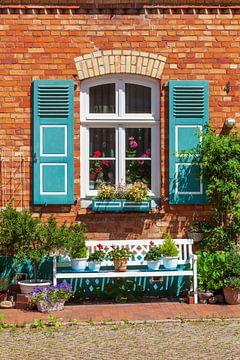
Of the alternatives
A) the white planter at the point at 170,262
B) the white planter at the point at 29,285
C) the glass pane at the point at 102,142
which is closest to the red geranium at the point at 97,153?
the glass pane at the point at 102,142

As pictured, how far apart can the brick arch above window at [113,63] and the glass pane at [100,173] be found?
1.43 meters

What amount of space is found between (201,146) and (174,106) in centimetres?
79

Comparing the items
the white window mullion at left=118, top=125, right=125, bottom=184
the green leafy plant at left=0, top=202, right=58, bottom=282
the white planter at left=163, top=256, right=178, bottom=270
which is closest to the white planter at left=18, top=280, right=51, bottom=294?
the green leafy plant at left=0, top=202, right=58, bottom=282

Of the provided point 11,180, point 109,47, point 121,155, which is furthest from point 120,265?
point 109,47

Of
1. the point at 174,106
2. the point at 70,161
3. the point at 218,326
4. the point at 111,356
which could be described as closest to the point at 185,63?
the point at 174,106

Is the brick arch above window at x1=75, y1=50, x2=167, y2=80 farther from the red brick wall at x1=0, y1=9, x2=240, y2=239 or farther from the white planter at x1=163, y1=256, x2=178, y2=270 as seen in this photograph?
the white planter at x1=163, y1=256, x2=178, y2=270

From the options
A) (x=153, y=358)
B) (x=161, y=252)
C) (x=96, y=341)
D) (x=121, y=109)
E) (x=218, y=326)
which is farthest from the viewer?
(x=121, y=109)

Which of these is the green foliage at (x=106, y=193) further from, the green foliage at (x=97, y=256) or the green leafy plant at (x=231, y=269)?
the green leafy plant at (x=231, y=269)

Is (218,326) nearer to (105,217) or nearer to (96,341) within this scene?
(96,341)

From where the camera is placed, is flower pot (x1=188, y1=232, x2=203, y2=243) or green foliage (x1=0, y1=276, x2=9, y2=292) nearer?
green foliage (x1=0, y1=276, x2=9, y2=292)

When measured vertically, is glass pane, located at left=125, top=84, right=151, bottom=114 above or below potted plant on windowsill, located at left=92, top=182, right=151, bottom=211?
above

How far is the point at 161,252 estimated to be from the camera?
1171 cm

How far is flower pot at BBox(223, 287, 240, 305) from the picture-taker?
11422 millimetres

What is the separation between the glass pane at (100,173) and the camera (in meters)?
12.5
